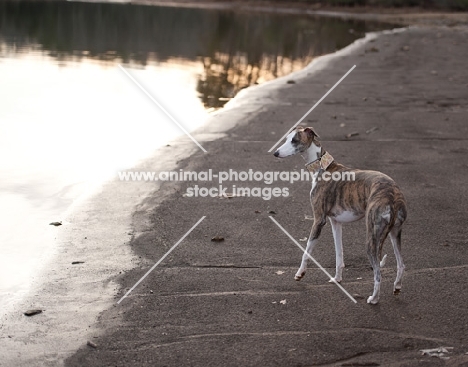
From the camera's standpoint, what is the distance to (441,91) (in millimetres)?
22641

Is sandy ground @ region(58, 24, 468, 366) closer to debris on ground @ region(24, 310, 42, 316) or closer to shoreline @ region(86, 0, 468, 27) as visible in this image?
debris on ground @ region(24, 310, 42, 316)

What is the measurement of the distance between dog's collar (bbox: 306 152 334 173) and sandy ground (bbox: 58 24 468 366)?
3.69 feet

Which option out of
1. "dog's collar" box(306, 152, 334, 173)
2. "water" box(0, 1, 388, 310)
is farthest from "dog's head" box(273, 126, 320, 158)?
Answer: "water" box(0, 1, 388, 310)

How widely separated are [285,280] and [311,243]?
0.50m

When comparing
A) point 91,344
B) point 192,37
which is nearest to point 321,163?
point 91,344

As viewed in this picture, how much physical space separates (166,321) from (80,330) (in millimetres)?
A: 750

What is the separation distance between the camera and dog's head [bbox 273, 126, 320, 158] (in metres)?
8.62

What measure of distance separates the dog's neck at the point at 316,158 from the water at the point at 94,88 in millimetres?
3095

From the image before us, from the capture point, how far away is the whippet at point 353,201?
307 inches

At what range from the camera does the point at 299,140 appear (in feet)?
28.3

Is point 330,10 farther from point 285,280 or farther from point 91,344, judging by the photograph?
point 91,344

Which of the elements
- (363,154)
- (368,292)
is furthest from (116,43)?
(368,292)

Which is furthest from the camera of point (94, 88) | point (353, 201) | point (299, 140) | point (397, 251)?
point (94, 88)

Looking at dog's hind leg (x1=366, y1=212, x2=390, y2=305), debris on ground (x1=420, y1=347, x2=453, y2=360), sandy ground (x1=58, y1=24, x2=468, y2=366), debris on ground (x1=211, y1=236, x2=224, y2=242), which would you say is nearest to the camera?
debris on ground (x1=420, y1=347, x2=453, y2=360)
